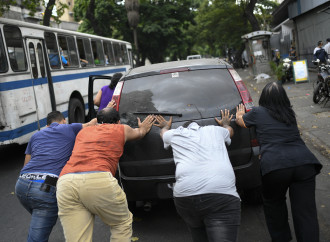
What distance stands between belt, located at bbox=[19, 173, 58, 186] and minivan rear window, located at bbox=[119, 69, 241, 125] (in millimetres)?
1012

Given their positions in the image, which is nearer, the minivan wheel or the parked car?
the parked car

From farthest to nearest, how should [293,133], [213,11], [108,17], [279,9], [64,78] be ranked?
[213,11]
[108,17]
[279,9]
[64,78]
[293,133]

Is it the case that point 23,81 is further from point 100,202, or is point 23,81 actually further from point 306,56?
point 306,56

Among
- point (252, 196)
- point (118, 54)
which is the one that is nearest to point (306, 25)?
point (118, 54)

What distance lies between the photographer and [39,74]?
890cm

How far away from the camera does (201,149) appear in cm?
279

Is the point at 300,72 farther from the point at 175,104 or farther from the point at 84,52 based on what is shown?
the point at 175,104

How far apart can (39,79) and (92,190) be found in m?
6.61

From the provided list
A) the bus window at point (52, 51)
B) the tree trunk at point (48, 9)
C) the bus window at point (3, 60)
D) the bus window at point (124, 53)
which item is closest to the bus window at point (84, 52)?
the bus window at point (52, 51)

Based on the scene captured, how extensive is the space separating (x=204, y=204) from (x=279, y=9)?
1097 inches

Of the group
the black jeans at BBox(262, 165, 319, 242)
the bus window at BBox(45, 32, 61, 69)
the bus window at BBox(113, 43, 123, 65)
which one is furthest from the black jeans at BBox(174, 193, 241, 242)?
the bus window at BBox(113, 43, 123, 65)

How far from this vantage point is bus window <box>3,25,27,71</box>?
768 centimetres

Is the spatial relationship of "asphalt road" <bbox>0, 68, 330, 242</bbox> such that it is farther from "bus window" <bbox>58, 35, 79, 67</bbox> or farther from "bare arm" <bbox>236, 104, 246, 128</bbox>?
"bus window" <bbox>58, 35, 79, 67</bbox>

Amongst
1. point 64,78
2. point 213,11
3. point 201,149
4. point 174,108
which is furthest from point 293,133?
point 213,11
